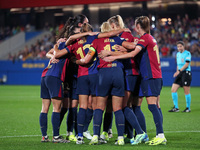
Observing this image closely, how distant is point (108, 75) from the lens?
6633mm

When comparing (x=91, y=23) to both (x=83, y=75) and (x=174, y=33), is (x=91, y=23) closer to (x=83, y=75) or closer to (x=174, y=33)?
(x=174, y=33)

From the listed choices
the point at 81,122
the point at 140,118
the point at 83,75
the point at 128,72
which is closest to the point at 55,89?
the point at 83,75

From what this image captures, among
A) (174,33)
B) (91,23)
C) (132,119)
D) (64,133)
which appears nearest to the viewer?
(132,119)

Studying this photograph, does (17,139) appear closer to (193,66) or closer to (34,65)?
(193,66)

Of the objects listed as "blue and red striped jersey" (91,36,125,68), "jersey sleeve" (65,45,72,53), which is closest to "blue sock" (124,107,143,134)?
"blue and red striped jersey" (91,36,125,68)

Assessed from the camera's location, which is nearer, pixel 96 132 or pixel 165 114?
pixel 96 132

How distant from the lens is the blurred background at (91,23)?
26356 millimetres

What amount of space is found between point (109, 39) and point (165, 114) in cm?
586

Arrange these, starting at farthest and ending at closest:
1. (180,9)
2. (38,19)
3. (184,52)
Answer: (38,19) → (180,9) → (184,52)

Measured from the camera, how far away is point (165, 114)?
12.0m

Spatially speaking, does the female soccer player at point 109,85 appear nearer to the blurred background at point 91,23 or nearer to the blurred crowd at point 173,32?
the blurred background at point 91,23

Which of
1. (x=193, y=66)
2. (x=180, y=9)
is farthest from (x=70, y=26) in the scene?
(x=180, y=9)

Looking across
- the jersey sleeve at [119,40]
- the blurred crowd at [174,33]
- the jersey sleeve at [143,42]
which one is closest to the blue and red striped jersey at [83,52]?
the jersey sleeve at [119,40]

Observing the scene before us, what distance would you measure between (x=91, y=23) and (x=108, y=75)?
18.2 meters
